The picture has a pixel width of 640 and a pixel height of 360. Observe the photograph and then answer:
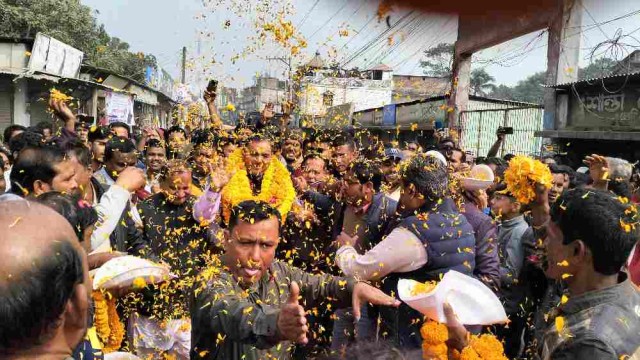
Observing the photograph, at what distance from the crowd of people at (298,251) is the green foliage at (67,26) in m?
20.4

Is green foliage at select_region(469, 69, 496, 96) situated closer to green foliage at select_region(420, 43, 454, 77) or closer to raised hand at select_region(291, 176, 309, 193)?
green foliage at select_region(420, 43, 454, 77)

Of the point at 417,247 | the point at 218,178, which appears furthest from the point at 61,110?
the point at 417,247

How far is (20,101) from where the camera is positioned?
17547 mm

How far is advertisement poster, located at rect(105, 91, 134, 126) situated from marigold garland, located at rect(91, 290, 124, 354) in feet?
58.9

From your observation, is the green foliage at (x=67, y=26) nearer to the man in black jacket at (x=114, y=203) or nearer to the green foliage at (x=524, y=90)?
the man in black jacket at (x=114, y=203)

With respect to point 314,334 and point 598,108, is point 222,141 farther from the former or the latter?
point 598,108

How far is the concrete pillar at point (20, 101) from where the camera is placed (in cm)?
1744

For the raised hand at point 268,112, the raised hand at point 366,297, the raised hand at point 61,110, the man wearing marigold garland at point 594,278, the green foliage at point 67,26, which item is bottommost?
the raised hand at point 366,297

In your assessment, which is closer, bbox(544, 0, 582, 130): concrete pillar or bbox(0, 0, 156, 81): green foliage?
bbox(544, 0, 582, 130): concrete pillar

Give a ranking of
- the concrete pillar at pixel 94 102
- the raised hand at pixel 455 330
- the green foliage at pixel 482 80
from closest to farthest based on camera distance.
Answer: the raised hand at pixel 455 330 < the concrete pillar at pixel 94 102 < the green foliage at pixel 482 80

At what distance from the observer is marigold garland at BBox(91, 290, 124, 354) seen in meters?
3.06

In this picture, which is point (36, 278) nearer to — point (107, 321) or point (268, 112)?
point (107, 321)

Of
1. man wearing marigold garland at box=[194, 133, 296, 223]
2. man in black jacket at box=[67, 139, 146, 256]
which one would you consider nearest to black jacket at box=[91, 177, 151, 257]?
man in black jacket at box=[67, 139, 146, 256]

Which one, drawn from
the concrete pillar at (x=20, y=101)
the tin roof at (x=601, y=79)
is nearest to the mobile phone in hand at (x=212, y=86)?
the tin roof at (x=601, y=79)
